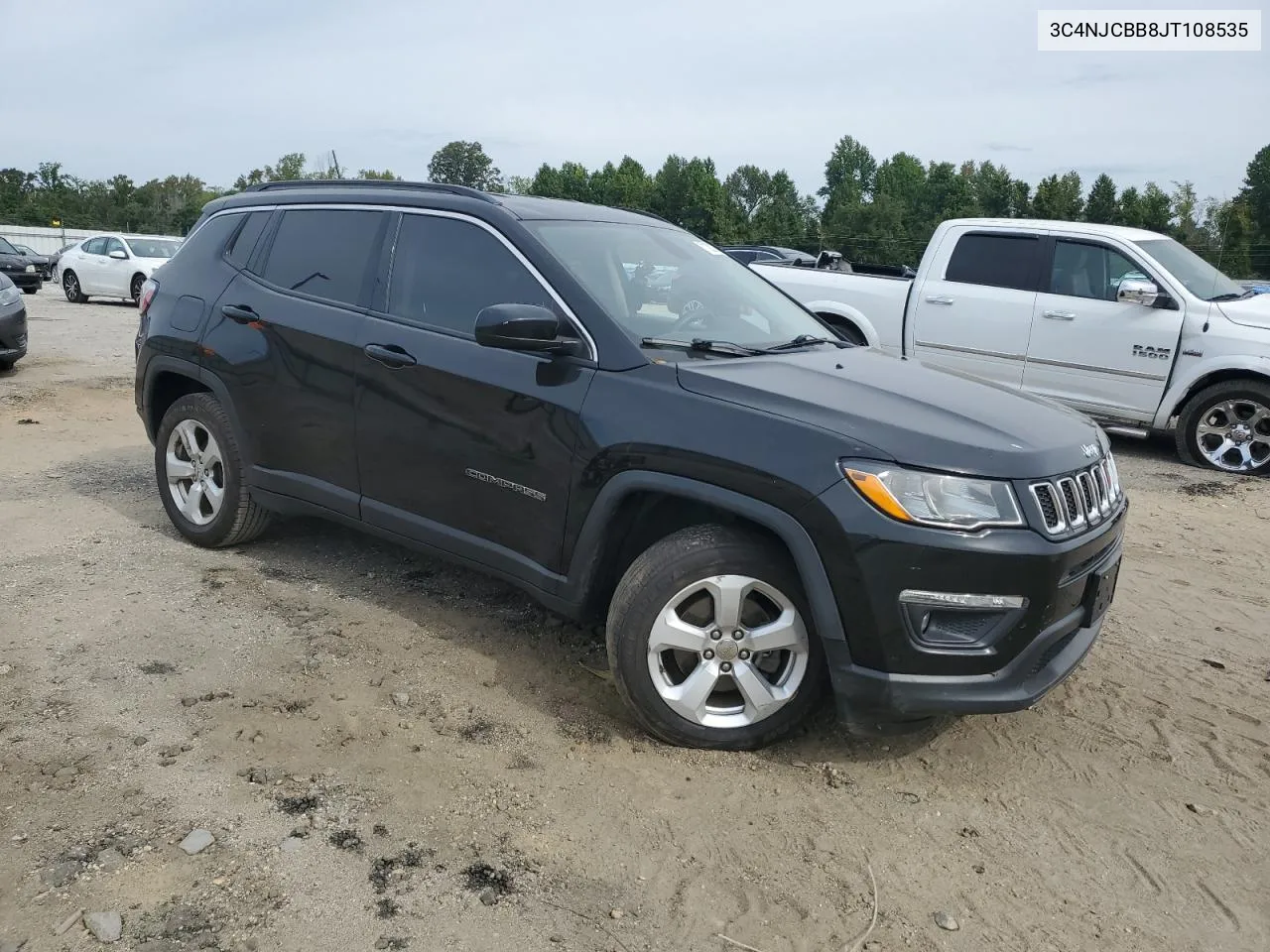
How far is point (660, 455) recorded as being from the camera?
3.24m

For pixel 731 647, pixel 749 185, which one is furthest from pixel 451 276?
pixel 749 185

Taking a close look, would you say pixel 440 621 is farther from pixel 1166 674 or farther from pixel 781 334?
pixel 1166 674

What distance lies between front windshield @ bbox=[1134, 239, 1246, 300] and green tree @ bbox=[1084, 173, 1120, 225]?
63.3m

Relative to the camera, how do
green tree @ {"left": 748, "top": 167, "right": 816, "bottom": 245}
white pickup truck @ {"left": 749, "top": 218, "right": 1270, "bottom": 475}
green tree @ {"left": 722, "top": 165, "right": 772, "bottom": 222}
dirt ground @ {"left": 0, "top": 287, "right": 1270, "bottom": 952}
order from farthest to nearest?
green tree @ {"left": 722, "top": 165, "right": 772, "bottom": 222}, green tree @ {"left": 748, "top": 167, "right": 816, "bottom": 245}, white pickup truck @ {"left": 749, "top": 218, "right": 1270, "bottom": 475}, dirt ground @ {"left": 0, "top": 287, "right": 1270, "bottom": 952}

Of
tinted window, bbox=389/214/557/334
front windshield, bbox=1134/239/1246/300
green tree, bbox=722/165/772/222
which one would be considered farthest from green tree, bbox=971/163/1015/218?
tinted window, bbox=389/214/557/334

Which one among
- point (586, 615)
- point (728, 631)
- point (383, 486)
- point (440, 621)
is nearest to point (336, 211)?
point (383, 486)

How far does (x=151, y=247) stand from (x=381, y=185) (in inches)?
772

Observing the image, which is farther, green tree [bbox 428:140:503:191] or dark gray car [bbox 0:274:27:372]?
green tree [bbox 428:140:503:191]

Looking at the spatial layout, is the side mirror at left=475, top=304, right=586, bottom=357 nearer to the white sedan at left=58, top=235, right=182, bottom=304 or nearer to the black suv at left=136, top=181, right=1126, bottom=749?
the black suv at left=136, top=181, right=1126, bottom=749

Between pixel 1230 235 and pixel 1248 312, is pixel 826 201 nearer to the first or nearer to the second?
pixel 1230 235

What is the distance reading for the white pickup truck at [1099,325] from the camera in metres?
7.96

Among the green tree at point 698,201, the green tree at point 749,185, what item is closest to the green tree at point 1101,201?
the green tree at point 698,201

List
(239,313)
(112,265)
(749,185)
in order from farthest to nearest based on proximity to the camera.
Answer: (749,185) → (112,265) → (239,313)

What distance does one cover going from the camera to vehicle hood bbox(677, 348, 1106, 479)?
9.71 feet
